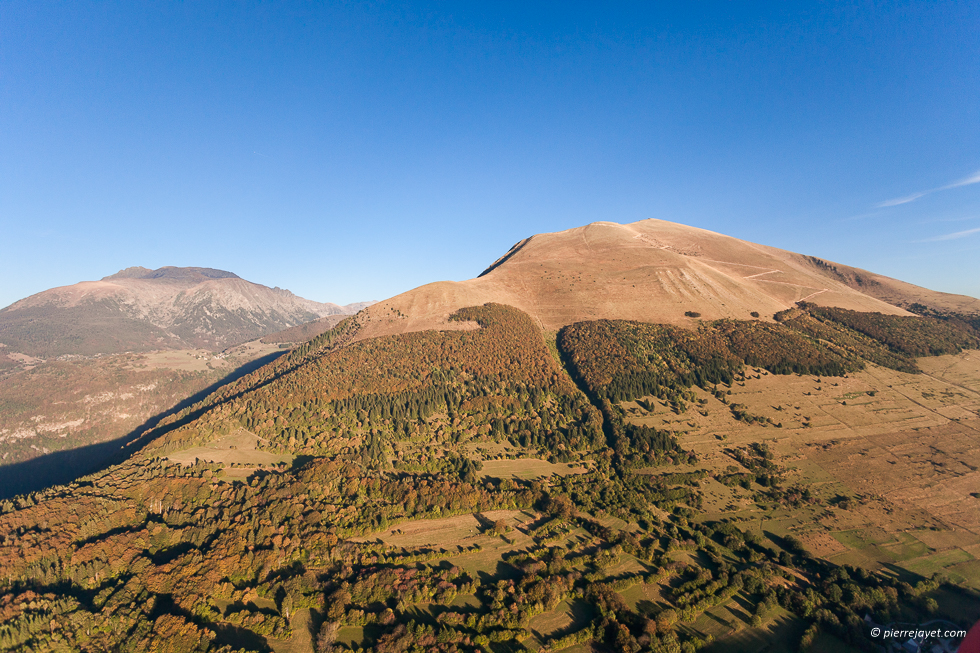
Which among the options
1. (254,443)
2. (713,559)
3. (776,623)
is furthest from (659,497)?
(254,443)

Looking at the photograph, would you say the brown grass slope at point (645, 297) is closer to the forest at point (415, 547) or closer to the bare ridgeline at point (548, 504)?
the bare ridgeline at point (548, 504)

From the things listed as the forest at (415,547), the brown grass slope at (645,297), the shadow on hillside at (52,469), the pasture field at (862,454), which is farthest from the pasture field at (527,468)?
the shadow on hillside at (52,469)

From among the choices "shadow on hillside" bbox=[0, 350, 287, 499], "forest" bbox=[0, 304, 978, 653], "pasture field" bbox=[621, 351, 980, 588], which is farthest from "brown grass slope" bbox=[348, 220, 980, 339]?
"shadow on hillside" bbox=[0, 350, 287, 499]

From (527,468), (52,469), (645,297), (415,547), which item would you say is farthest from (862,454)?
(52,469)

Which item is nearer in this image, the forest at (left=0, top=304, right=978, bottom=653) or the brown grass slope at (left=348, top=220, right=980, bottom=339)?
the forest at (left=0, top=304, right=978, bottom=653)

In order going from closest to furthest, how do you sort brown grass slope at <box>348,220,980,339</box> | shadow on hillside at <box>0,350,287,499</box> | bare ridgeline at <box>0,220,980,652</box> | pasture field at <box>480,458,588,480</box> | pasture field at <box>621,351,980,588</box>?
1. bare ridgeline at <box>0,220,980,652</box>
2. pasture field at <box>621,351,980,588</box>
3. pasture field at <box>480,458,588,480</box>
4. shadow on hillside at <box>0,350,287,499</box>
5. brown grass slope at <box>348,220,980,339</box>

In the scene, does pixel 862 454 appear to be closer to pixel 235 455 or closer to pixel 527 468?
pixel 527 468

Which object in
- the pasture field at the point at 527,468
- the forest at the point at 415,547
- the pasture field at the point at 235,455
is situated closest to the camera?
the forest at the point at 415,547

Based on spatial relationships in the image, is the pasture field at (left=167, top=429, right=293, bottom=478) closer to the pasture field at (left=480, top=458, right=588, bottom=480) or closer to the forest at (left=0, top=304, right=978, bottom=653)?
the forest at (left=0, top=304, right=978, bottom=653)

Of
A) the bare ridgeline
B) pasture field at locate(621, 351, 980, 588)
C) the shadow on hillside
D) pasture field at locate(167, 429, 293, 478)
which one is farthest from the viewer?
the shadow on hillside

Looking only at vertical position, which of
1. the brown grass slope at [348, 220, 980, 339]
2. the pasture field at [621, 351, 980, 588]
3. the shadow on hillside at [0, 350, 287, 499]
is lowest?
the pasture field at [621, 351, 980, 588]
